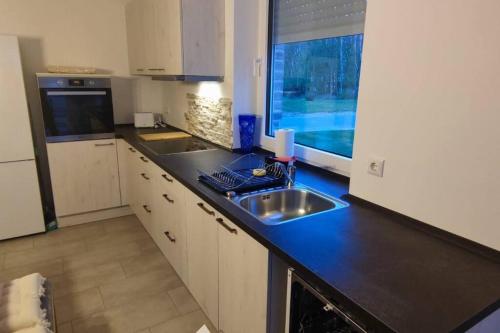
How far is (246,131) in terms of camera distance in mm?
2557

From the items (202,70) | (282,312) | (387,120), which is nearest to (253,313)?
(282,312)

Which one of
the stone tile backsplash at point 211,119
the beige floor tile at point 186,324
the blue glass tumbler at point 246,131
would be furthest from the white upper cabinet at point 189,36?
the beige floor tile at point 186,324

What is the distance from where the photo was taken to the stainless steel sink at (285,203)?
67.6 inches

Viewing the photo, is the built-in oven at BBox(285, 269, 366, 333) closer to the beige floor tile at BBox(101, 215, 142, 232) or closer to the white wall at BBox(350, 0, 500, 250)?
the white wall at BBox(350, 0, 500, 250)

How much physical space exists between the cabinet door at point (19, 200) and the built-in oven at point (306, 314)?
280 centimetres

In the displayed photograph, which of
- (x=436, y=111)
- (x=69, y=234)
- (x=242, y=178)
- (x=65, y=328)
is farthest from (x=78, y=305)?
(x=436, y=111)

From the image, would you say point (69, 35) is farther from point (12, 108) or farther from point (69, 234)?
point (69, 234)

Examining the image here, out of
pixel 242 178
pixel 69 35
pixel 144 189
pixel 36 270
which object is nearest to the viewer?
pixel 242 178

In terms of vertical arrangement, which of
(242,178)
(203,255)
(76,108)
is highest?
(76,108)

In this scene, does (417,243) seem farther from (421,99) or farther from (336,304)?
(421,99)

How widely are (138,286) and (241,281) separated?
4.08 ft

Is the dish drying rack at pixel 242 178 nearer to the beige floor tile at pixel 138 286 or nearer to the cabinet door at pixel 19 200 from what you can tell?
the beige floor tile at pixel 138 286

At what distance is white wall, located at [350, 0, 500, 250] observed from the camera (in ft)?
3.59

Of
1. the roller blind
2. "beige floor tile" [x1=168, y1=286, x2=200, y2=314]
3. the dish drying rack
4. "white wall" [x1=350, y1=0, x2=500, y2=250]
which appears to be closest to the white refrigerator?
"beige floor tile" [x1=168, y1=286, x2=200, y2=314]
